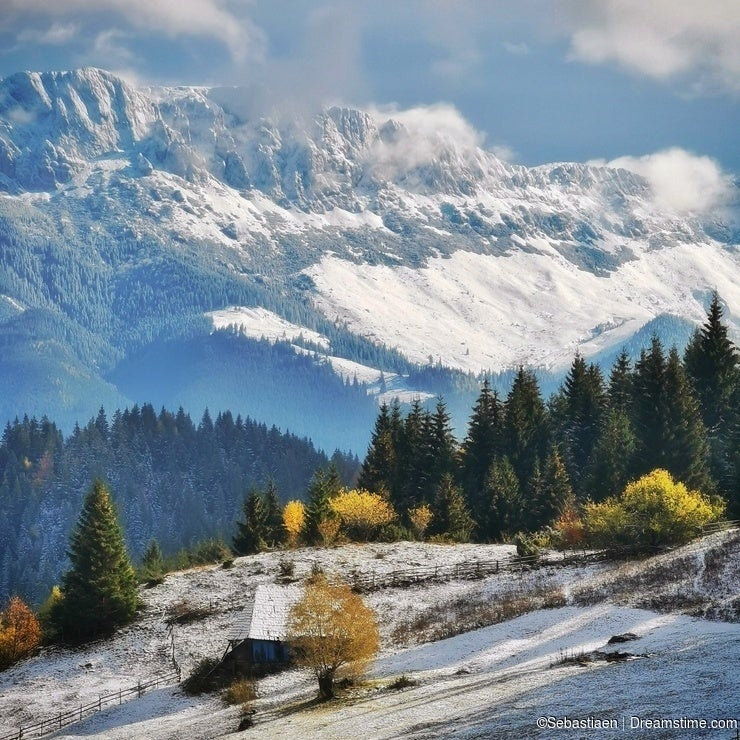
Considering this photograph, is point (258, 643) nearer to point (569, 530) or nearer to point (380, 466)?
point (569, 530)

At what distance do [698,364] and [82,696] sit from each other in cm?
8466

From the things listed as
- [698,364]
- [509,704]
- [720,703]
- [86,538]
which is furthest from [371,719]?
[698,364]

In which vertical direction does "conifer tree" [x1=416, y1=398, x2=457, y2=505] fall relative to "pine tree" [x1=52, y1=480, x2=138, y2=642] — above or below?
above

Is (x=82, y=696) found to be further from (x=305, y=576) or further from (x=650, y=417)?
(x=650, y=417)

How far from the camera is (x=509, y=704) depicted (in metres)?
49.8

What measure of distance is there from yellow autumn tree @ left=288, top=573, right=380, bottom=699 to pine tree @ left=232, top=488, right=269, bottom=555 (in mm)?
53127

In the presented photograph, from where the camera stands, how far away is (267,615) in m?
76.6

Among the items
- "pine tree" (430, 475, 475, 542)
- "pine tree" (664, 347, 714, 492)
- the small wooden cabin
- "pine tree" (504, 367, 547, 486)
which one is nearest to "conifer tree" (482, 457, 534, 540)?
"pine tree" (430, 475, 475, 542)

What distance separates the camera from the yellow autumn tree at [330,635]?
205ft

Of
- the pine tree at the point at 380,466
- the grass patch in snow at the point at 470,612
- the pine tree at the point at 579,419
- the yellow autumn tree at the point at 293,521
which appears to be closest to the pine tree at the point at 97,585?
the grass patch in snow at the point at 470,612

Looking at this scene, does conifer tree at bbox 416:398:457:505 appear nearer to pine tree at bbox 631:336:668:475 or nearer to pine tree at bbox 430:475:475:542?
pine tree at bbox 430:475:475:542

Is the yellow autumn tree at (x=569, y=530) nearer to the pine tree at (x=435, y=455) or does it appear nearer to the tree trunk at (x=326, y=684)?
the pine tree at (x=435, y=455)

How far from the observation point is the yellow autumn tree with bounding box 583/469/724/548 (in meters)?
90.2

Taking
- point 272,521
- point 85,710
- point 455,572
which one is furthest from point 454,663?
point 272,521
